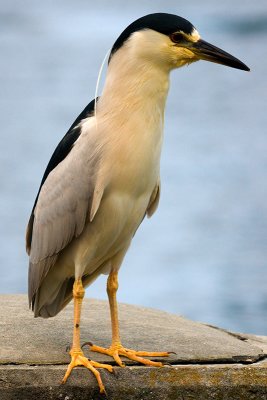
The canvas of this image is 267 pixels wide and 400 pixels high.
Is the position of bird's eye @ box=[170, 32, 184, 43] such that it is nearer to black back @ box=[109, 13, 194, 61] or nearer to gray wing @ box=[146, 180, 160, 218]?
black back @ box=[109, 13, 194, 61]

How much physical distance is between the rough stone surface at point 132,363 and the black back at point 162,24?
73.2 inches

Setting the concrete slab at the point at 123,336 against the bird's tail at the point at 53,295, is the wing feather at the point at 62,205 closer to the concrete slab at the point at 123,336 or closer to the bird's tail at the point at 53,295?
the bird's tail at the point at 53,295

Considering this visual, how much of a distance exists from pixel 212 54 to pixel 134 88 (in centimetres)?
48

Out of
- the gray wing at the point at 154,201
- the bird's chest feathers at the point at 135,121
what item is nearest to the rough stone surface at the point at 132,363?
the gray wing at the point at 154,201

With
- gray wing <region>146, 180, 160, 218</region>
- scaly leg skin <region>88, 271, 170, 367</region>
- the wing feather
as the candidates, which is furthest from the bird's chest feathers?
scaly leg skin <region>88, 271, 170, 367</region>

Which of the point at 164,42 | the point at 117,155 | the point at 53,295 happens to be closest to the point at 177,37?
the point at 164,42

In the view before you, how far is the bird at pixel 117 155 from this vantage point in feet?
18.2

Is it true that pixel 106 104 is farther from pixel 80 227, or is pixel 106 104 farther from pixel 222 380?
pixel 222 380

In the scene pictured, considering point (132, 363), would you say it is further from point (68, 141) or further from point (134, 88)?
point (134, 88)

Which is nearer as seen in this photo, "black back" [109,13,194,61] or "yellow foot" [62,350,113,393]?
"yellow foot" [62,350,113,393]

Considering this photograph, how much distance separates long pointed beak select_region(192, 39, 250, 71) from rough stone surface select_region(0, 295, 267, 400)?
171 cm

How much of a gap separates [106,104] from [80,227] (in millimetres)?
706

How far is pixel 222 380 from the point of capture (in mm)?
5562

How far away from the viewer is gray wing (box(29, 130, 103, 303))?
5.59m
